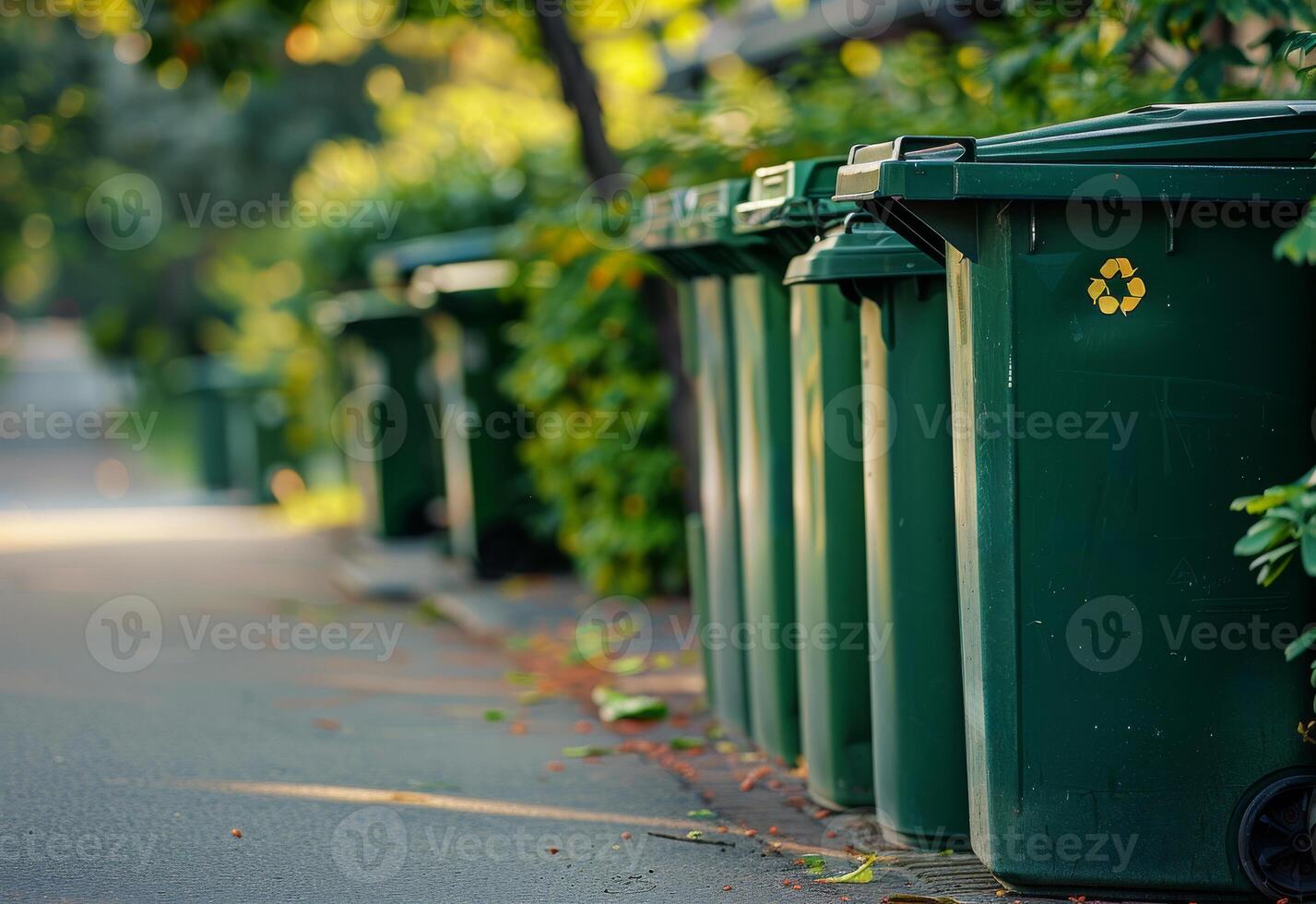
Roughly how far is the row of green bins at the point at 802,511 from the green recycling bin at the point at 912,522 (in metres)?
0.35

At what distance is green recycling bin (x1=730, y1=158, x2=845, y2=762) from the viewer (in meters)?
5.60

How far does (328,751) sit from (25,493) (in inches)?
726

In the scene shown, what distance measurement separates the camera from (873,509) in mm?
4684

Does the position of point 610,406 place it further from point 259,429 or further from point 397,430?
point 259,429

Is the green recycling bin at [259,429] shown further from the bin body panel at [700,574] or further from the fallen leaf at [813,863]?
the fallen leaf at [813,863]

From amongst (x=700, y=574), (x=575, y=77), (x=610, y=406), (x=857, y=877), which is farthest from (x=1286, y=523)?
(x=575, y=77)

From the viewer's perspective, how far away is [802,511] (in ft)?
17.1

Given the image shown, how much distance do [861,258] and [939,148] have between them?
56 centimetres

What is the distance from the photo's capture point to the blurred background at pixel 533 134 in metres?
7.60

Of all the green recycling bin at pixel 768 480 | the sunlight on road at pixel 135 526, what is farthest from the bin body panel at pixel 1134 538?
the sunlight on road at pixel 135 526

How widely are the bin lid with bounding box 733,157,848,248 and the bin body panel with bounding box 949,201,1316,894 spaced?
1.03 m

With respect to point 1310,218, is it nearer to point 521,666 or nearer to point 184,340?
point 521,666

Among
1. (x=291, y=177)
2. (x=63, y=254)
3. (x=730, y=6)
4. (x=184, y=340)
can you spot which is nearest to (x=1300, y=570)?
(x=730, y=6)

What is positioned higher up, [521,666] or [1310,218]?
[1310,218]
